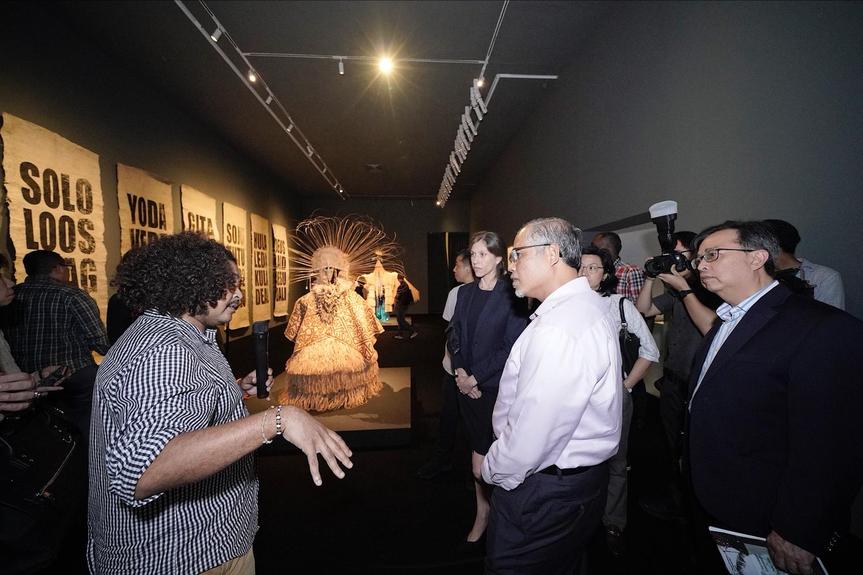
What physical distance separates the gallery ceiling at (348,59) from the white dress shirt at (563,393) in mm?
4002

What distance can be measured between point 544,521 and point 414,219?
14.3 m

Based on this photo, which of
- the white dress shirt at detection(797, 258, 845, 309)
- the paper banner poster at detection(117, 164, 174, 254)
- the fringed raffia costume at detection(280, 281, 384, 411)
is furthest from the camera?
the paper banner poster at detection(117, 164, 174, 254)

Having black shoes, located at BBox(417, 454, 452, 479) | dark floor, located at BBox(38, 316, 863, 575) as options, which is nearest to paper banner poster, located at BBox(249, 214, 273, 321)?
dark floor, located at BBox(38, 316, 863, 575)

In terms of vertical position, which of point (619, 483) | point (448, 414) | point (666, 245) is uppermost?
point (666, 245)

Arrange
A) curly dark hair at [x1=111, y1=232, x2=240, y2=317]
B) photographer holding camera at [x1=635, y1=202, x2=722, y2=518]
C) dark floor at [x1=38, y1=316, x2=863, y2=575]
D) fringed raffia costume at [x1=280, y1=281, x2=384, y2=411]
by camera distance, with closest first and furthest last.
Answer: curly dark hair at [x1=111, y1=232, x2=240, y2=317] → photographer holding camera at [x1=635, y1=202, x2=722, y2=518] → dark floor at [x1=38, y1=316, x2=863, y2=575] → fringed raffia costume at [x1=280, y1=281, x2=384, y2=411]

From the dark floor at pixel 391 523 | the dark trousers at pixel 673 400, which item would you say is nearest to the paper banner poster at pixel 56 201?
the dark floor at pixel 391 523

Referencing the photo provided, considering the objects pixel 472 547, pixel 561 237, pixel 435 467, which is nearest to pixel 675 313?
pixel 561 237

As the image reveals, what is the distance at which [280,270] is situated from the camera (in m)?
11.2

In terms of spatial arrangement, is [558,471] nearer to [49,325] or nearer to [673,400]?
[673,400]

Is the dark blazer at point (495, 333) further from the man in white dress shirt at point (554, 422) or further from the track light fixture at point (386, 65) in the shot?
the track light fixture at point (386, 65)

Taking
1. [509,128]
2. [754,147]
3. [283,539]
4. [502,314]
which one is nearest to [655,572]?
[502,314]

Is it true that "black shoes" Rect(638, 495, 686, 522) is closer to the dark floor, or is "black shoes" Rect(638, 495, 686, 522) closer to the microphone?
the dark floor

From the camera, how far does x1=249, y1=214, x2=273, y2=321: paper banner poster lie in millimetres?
9141

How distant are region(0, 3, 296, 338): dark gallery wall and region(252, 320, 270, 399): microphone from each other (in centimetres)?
377
